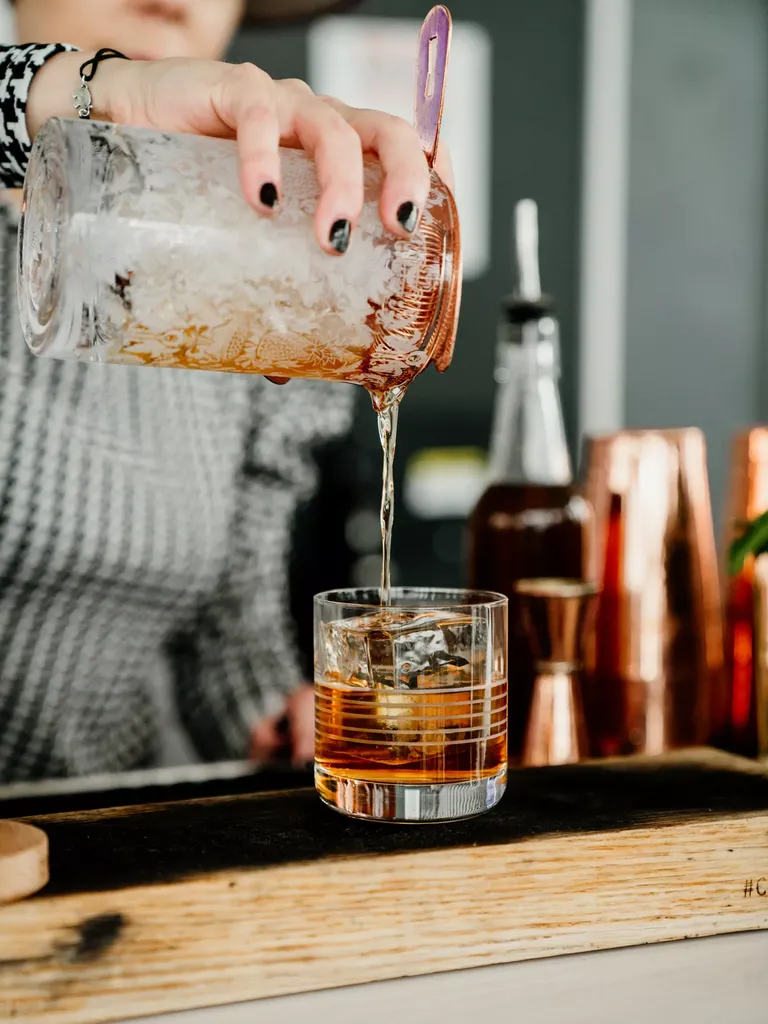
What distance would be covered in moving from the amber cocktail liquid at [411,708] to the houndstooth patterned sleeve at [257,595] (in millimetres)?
1001

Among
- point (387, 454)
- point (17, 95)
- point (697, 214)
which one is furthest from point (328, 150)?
point (697, 214)

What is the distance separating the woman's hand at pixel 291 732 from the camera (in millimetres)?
1416

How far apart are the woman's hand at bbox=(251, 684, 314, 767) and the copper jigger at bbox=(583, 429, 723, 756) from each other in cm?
53

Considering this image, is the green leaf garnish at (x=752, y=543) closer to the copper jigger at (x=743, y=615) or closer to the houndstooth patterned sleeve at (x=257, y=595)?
the copper jigger at (x=743, y=615)

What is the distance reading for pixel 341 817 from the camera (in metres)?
0.67

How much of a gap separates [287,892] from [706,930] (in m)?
0.27

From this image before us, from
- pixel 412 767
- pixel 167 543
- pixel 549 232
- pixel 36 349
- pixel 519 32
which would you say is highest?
pixel 519 32

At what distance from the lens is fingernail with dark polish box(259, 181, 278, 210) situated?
0.59 m

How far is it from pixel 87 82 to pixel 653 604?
652 millimetres

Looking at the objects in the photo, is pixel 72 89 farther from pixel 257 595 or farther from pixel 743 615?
pixel 257 595

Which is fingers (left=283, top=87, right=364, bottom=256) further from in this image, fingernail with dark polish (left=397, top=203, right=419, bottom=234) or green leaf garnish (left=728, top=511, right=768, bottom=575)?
green leaf garnish (left=728, top=511, right=768, bottom=575)

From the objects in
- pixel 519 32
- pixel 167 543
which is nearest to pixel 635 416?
pixel 519 32

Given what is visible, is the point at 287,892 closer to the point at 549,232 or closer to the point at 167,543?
the point at 167,543

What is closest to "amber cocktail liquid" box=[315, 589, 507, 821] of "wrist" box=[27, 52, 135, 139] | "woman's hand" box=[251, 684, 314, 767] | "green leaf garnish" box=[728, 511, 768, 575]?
"green leaf garnish" box=[728, 511, 768, 575]
